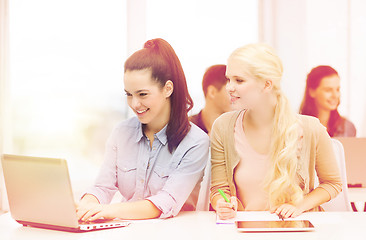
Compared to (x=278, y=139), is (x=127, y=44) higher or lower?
higher

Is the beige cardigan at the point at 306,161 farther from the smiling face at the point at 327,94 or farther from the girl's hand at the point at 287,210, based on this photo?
the smiling face at the point at 327,94

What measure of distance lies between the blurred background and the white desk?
283cm

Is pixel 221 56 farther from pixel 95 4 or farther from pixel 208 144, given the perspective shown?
pixel 208 144

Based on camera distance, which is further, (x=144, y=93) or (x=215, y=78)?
(x=215, y=78)

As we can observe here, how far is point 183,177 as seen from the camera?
1.53 m

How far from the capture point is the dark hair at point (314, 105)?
3.38m

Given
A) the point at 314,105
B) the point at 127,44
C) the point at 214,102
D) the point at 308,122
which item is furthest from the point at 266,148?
the point at 127,44

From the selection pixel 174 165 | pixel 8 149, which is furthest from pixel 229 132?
pixel 8 149

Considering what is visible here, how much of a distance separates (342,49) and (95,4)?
93.5 inches

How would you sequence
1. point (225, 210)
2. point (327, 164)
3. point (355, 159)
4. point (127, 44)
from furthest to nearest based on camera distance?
point (127, 44) → point (355, 159) → point (327, 164) → point (225, 210)

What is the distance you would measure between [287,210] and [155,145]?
0.53 metres

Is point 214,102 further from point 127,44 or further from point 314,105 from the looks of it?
point 127,44

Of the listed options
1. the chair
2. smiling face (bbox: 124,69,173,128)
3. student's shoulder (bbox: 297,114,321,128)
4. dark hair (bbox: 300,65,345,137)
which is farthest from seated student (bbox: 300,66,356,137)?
smiling face (bbox: 124,69,173,128)

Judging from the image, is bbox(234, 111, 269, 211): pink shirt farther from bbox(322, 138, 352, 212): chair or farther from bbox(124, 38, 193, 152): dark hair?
bbox(322, 138, 352, 212): chair
